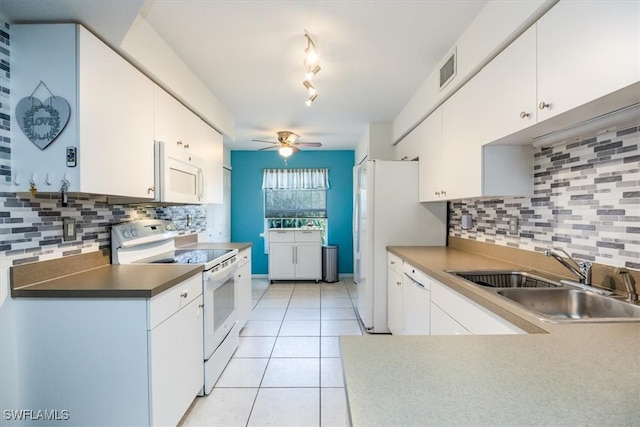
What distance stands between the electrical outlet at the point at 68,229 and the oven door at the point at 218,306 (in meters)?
0.74

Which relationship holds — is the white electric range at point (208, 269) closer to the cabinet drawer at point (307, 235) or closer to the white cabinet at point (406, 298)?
the white cabinet at point (406, 298)

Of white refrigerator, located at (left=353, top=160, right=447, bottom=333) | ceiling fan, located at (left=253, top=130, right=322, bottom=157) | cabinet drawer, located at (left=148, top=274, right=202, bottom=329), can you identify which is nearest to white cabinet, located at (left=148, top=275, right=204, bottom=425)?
cabinet drawer, located at (left=148, top=274, right=202, bottom=329)

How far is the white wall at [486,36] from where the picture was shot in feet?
4.43

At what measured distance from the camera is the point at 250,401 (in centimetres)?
197

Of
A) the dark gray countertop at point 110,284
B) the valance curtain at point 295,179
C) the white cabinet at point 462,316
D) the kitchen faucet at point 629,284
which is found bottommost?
the white cabinet at point 462,316

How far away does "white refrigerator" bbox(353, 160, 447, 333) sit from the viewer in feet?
9.84

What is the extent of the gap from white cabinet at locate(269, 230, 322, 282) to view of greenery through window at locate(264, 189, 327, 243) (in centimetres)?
48

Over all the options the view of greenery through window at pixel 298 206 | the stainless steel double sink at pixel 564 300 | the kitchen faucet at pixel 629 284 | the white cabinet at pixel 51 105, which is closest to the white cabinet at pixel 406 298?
the stainless steel double sink at pixel 564 300

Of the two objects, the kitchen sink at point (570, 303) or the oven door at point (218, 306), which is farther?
the oven door at point (218, 306)

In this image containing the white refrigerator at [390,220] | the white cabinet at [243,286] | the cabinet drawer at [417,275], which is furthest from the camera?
the white refrigerator at [390,220]

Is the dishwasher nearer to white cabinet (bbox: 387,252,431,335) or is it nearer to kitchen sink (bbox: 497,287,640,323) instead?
white cabinet (bbox: 387,252,431,335)

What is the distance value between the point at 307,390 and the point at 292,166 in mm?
4117

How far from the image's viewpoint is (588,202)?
1.45 metres

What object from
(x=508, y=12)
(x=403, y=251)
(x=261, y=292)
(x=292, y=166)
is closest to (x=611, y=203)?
(x=508, y=12)
